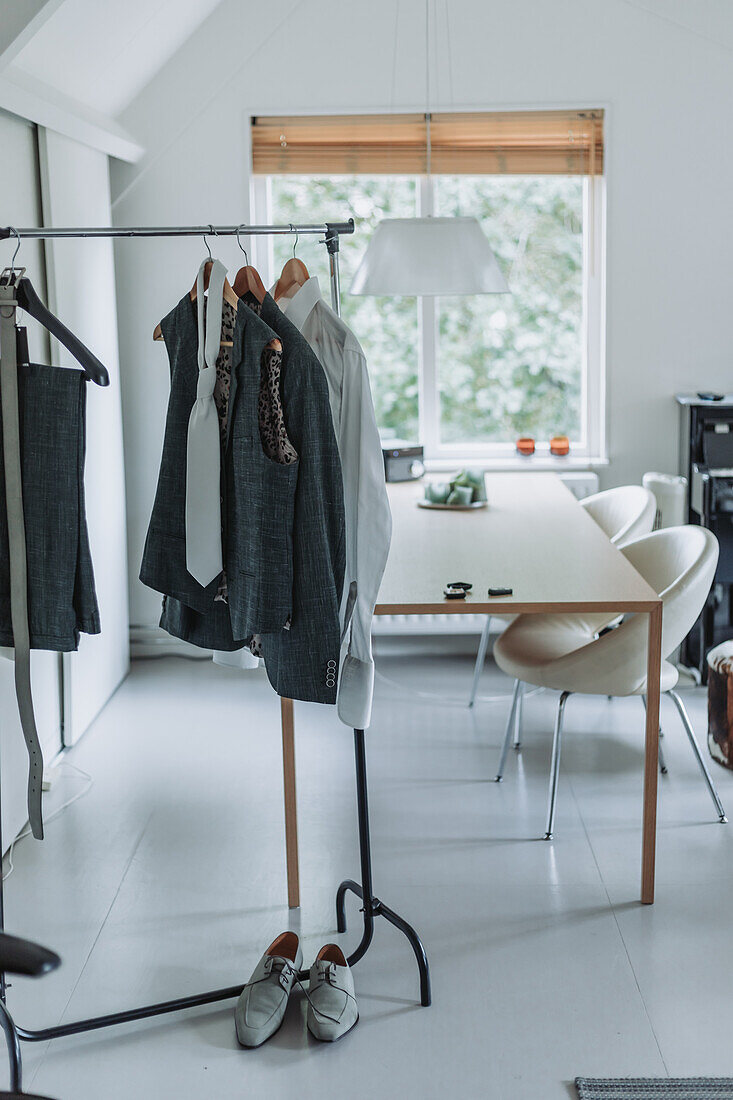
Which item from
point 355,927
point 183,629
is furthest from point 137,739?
point 183,629

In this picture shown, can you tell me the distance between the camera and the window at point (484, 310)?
15.3 ft

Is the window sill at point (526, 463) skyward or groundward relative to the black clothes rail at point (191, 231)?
groundward

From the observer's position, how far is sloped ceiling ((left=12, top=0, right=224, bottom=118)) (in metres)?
3.19

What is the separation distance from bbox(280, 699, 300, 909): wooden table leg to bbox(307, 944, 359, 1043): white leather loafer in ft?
1.23

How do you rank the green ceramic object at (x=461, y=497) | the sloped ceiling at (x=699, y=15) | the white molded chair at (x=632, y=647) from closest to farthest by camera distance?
1. the white molded chair at (x=632, y=647)
2. the green ceramic object at (x=461, y=497)
3. the sloped ceiling at (x=699, y=15)

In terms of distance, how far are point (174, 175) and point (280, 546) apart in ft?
9.62

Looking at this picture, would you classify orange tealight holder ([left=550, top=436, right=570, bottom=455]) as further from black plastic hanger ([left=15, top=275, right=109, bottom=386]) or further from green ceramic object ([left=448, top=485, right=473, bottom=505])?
black plastic hanger ([left=15, top=275, right=109, bottom=386])

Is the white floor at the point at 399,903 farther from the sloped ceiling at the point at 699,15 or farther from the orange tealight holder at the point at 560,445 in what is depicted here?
the sloped ceiling at the point at 699,15

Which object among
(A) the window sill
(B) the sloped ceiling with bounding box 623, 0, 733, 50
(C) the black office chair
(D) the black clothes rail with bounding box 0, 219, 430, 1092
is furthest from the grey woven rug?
(B) the sloped ceiling with bounding box 623, 0, 733, 50

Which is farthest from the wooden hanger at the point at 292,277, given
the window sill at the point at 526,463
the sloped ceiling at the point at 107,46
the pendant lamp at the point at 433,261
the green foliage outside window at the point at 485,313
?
the green foliage outside window at the point at 485,313

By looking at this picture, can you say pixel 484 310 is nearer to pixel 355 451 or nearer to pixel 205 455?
pixel 355 451

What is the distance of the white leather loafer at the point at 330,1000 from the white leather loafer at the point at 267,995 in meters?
0.06

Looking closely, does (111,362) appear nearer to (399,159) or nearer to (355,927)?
(399,159)

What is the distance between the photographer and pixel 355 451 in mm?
2188
